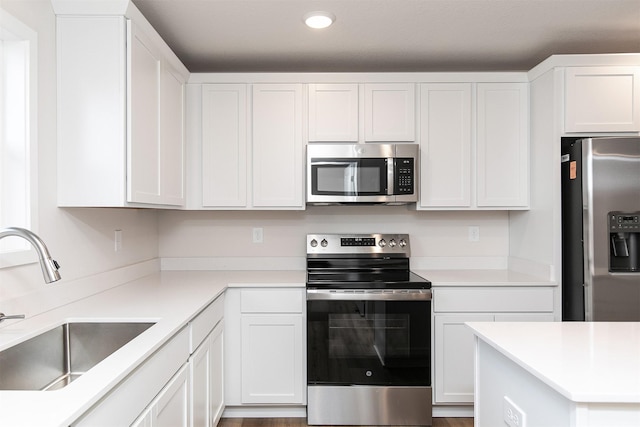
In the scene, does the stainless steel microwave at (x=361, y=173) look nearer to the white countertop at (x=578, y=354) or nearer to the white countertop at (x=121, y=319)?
the white countertop at (x=121, y=319)

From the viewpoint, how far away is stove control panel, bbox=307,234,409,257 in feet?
9.58

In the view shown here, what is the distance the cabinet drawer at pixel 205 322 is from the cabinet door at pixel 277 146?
740mm

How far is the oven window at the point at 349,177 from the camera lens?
2.67 m

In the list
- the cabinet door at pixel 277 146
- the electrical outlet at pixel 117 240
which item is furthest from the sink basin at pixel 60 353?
the cabinet door at pixel 277 146

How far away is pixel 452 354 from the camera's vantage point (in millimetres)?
2498

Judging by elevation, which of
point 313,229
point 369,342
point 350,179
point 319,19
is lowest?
point 369,342

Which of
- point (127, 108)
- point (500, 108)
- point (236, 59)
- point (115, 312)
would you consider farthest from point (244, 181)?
point (500, 108)

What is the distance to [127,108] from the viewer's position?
1.83 meters

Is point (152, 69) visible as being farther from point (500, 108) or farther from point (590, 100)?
point (590, 100)

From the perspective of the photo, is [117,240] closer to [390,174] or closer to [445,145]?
[390,174]

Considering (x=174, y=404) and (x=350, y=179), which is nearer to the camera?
(x=174, y=404)

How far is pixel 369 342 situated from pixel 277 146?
137cm

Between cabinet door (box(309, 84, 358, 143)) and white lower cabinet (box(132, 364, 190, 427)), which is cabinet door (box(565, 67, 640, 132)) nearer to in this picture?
cabinet door (box(309, 84, 358, 143))

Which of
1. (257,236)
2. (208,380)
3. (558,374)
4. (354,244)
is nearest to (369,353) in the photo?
(354,244)
